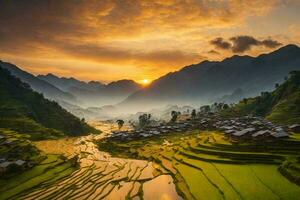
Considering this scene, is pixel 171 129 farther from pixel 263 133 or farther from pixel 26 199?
pixel 26 199

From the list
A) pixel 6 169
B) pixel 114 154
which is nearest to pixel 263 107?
pixel 114 154

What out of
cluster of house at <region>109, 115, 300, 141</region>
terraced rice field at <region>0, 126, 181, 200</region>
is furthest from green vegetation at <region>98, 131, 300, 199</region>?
cluster of house at <region>109, 115, 300, 141</region>

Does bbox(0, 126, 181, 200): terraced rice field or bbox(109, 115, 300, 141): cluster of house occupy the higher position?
bbox(109, 115, 300, 141): cluster of house

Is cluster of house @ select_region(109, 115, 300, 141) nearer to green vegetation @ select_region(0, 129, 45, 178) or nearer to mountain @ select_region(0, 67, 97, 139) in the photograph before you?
mountain @ select_region(0, 67, 97, 139)

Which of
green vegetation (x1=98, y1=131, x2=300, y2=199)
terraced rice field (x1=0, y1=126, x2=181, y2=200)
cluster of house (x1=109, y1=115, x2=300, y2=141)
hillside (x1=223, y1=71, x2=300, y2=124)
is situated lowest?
terraced rice field (x1=0, y1=126, x2=181, y2=200)

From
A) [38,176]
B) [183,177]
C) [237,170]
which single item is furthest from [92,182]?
[237,170]
